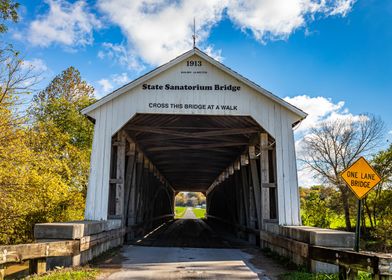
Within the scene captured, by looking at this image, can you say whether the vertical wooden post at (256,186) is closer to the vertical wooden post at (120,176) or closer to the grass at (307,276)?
the vertical wooden post at (120,176)

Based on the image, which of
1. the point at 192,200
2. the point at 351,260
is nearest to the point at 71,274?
the point at 351,260

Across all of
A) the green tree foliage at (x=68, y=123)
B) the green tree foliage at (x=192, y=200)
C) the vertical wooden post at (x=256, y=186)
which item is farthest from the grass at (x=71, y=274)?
the green tree foliage at (x=192, y=200)

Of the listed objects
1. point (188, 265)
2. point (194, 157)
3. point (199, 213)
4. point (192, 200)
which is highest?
point (192, 200)

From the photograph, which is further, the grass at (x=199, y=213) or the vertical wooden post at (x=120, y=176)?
the grass at (x=199, y=213)

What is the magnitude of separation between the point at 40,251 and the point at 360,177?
4768 millimetres

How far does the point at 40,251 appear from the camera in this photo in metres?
5.32

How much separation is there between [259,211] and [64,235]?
6.27m

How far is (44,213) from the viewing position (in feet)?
42.7

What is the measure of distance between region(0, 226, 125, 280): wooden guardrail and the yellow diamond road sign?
14.5 feet

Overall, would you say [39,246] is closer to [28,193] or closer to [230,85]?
[28,193]

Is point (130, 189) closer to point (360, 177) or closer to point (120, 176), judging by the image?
point (120, 176)

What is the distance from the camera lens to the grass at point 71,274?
5273mm

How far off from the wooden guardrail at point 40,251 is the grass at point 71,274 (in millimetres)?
188

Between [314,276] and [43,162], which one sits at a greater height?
[43,162]
